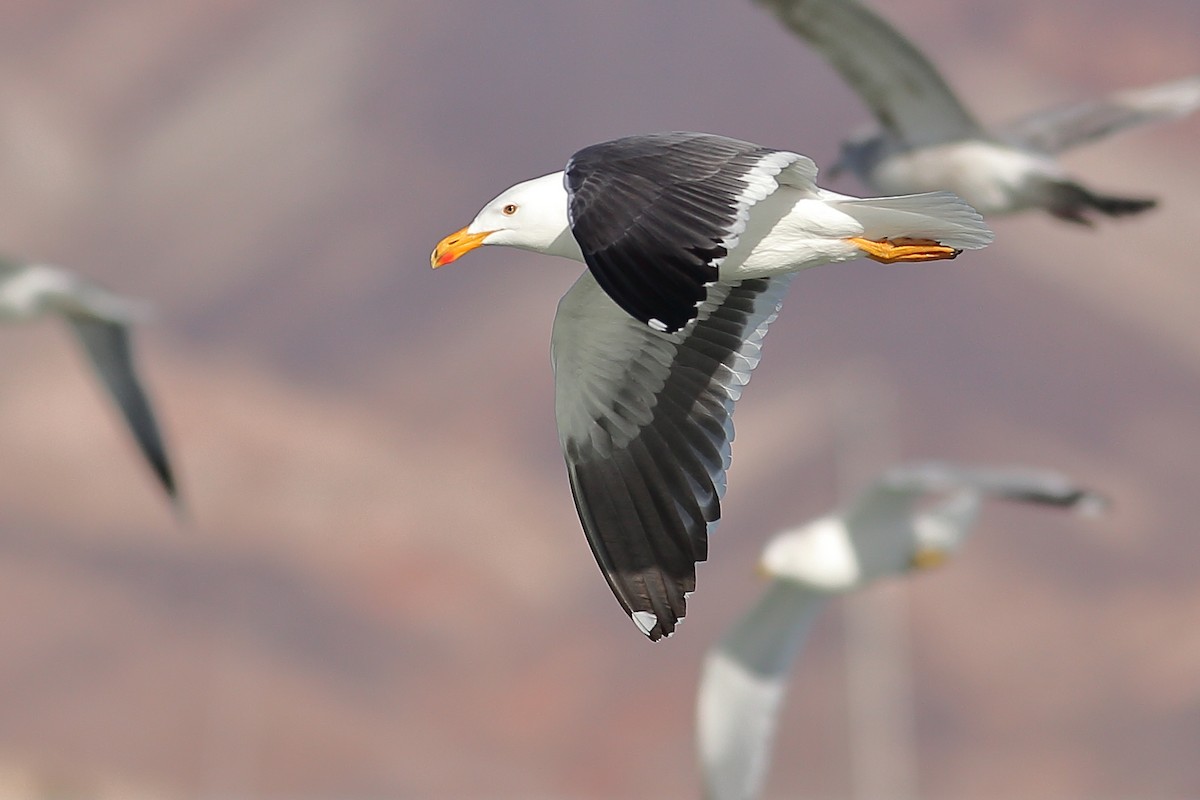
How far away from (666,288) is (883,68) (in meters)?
5.58

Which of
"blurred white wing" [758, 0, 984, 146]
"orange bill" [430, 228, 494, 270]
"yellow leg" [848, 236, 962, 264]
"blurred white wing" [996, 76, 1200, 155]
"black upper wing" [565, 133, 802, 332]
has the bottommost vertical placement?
"blurred white wing" [996, 76, 1200, 155]

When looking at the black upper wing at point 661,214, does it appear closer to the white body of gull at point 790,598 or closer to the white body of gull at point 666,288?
the white body of gull at point 666,288

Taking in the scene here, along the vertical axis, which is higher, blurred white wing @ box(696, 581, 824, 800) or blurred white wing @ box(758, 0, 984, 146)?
blurred white wing @ box(758, 0, 984, 146)

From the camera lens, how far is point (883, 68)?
933 cm

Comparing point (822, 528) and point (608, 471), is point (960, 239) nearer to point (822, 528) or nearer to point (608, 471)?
point (608, 471)

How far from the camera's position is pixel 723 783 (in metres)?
10.9

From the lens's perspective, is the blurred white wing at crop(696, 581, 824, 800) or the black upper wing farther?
the blurred white wing at crop(696, 581, 824, 800)

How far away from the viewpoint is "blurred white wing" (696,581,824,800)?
10953mm

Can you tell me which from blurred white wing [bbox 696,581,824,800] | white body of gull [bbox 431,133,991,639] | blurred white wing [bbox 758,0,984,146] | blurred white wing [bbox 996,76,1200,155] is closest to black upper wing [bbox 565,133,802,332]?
white body of gull [bbox 431,133,991,639]

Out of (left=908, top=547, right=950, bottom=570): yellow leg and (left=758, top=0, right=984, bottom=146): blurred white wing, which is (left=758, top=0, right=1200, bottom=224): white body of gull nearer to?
(left=758, top=0, right=984, bottom=146): blurred white wing

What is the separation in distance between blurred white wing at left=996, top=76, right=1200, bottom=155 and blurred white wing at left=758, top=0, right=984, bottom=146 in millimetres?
389

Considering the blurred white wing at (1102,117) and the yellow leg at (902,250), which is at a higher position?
the yellow leg at (902,250)

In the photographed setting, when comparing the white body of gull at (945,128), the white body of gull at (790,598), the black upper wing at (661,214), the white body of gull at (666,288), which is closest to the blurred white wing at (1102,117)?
the white body of gull at (945,128)

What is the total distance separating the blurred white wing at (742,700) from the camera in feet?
35.9
